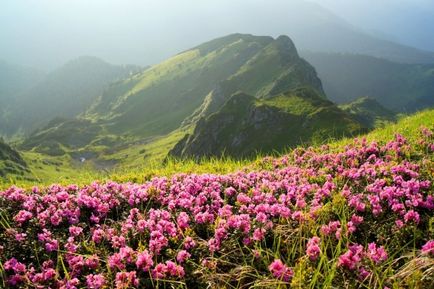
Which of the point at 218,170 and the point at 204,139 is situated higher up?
the point at 218,170

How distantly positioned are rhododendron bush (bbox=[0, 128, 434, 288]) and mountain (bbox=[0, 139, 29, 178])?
160m

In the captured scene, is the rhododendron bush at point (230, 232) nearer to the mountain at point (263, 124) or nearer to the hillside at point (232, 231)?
the hillside at point (232, 231)

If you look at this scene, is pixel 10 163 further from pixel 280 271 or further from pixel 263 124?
pixel 280 271

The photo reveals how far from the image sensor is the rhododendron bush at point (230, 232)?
6.39 metres

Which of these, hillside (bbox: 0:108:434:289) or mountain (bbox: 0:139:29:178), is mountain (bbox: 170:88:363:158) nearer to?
mountain (bbox: 0:139:29:178)

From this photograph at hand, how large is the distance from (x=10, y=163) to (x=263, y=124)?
10304 cm

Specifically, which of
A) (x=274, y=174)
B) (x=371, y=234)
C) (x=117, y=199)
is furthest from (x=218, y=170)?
Answer: (x=371, y=234)

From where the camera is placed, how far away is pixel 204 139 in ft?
485

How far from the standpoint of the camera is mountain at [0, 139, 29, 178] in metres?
161

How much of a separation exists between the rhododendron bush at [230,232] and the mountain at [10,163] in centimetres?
15997

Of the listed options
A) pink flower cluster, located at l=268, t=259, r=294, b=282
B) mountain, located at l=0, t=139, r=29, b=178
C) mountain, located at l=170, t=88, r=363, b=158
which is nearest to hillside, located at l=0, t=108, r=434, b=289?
pink flower cluster, located at l=268, t=259, r=294, b=282

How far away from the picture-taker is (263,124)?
13562 cm

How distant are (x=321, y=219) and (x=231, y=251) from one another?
2.09 metres

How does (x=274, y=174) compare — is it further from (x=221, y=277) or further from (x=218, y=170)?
(x=221, y=277)
